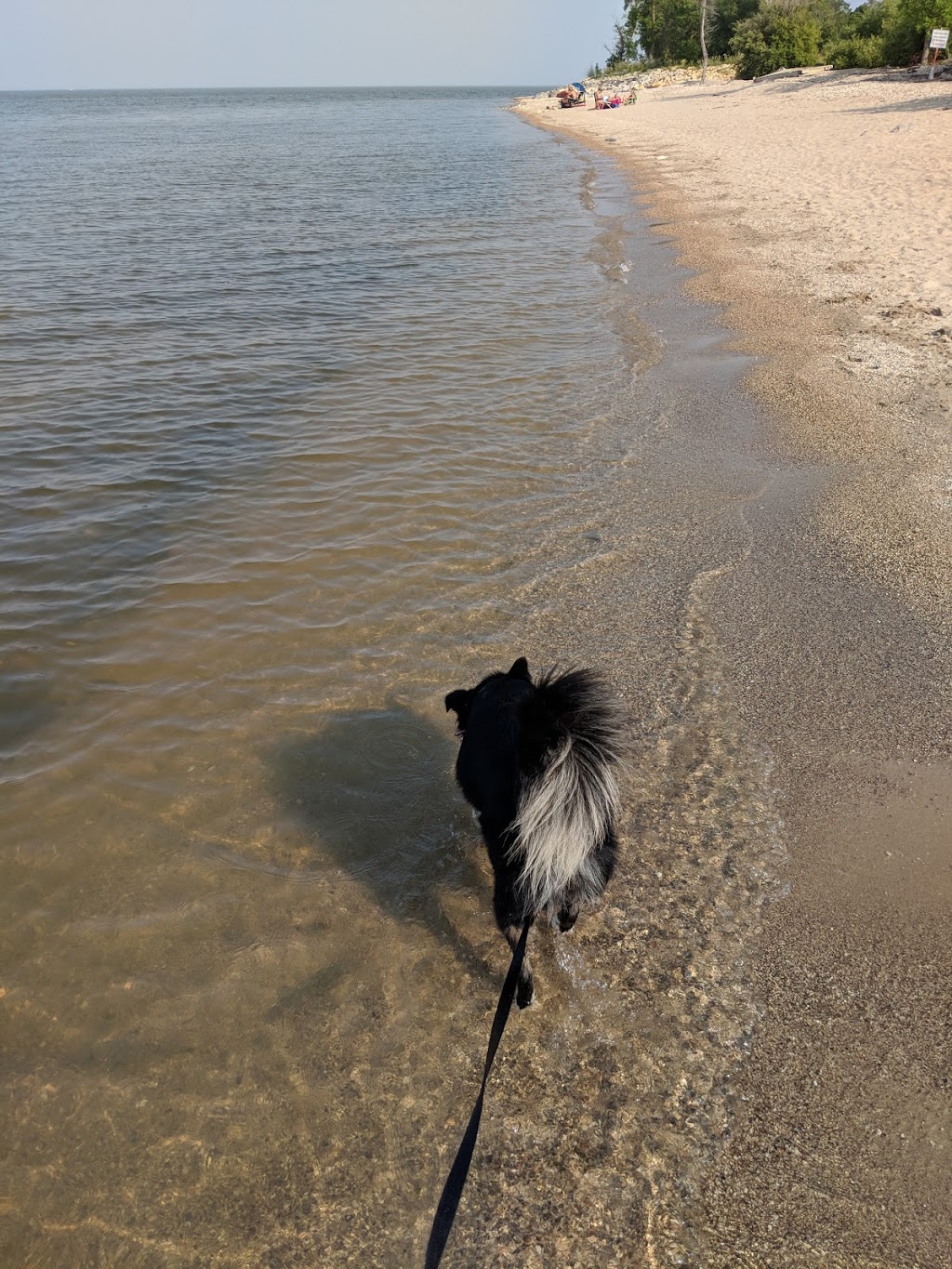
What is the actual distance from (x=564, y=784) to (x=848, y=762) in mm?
2265

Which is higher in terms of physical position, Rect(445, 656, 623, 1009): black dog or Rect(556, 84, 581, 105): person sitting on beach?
Rect(556, 84, 581, 105): person sitting on beach

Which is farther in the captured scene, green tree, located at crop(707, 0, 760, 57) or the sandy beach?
green tree, located at crop(707, 0, 760, 57)

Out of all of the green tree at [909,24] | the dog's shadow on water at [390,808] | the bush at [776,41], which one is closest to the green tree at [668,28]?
the bush at [776,41]

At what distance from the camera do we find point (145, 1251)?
8.27 ft

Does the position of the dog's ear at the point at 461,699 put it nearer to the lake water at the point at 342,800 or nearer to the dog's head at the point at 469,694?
the dog's head at the point at 469,694

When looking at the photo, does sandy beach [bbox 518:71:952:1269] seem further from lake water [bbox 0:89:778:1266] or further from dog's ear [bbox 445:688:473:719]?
dog's ear [bbox 445:688:473:719]

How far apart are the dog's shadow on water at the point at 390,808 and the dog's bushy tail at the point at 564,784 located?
3.08ft

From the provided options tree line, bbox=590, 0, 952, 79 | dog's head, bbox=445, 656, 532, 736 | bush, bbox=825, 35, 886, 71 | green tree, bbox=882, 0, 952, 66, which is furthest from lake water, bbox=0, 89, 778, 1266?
bush, bbox=825, 35, 886, 71

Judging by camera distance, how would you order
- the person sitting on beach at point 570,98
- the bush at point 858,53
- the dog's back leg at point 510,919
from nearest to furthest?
the dog's back leg at point 510,919, the bush at point 858,53, the person sitting on beach at point 570,98

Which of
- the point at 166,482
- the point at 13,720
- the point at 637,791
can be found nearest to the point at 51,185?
the point at 166,482

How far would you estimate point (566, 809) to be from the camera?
8.58 feet

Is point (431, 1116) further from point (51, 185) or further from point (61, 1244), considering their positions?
point (51, 185)

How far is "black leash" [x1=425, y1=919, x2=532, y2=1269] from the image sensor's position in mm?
2305

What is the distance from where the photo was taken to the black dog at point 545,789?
8.61ft
